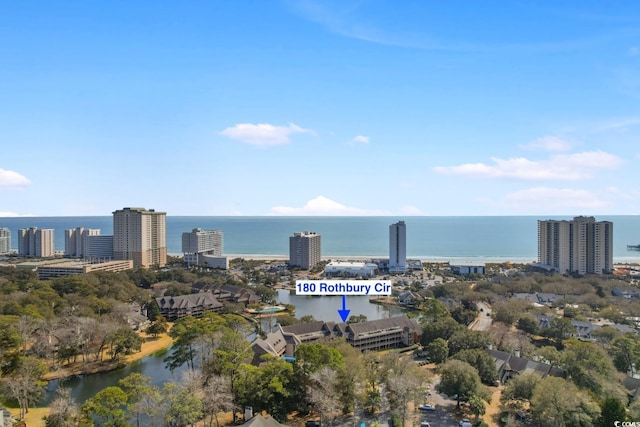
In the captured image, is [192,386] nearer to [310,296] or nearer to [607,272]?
[310,296]

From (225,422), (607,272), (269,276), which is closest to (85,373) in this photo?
(225,422)

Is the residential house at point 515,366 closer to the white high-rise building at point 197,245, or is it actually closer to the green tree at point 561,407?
the green tree at point 561,407

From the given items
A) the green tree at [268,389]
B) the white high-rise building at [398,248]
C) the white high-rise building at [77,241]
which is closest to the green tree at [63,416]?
the green tree at [268,389]

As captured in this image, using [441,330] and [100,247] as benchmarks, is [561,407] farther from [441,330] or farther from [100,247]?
[100,247]

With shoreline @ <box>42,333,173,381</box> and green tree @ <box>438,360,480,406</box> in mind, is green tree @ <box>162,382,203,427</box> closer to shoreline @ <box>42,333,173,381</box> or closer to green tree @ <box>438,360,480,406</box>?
green tree @ <box>438,360,480,406</box>

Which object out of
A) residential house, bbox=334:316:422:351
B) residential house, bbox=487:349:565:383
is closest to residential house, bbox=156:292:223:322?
residential house, bbox=334:316:422:351

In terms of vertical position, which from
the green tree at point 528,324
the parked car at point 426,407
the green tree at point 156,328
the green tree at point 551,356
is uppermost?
the green tree at point 551,356
